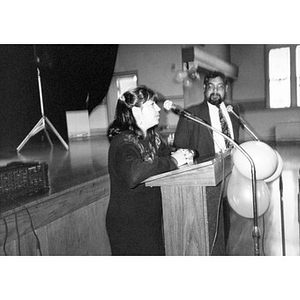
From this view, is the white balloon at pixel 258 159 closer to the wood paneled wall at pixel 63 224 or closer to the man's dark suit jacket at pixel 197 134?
the man's dark suit jacket at pixel 197 134

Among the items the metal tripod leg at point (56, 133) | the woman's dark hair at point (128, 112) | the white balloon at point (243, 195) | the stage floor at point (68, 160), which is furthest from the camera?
the metal tripod leg at point (56, 133)

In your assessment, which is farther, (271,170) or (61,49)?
(61,49)

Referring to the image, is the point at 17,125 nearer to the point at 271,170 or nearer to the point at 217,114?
the point at 217,114

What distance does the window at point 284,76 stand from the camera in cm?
158

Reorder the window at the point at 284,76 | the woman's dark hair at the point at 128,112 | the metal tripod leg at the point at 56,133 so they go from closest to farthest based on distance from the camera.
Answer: the woman's dark hair at the point at 128,112
the window at the point at 284,76
the metal tripod leg at the point at 56,133

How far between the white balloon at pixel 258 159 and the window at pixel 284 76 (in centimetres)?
25

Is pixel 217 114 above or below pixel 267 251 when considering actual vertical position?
above

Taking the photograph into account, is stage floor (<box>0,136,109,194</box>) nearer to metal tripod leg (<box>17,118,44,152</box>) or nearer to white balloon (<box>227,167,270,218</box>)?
metal tripod leg (<box>17,118,44,152</box>)

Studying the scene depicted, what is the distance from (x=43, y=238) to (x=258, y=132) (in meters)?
1.06

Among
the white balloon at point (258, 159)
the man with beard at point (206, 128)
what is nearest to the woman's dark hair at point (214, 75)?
the man with beard at point (206, 128)

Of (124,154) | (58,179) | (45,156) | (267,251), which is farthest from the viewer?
(45,156)

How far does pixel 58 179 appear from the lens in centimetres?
199

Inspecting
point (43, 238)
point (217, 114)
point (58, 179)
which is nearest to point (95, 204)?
point (58, 179)

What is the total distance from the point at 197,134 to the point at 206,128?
0.16 ft
